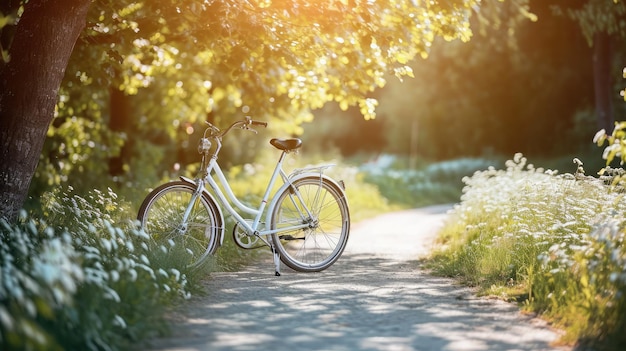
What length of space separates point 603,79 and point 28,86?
1575 cm

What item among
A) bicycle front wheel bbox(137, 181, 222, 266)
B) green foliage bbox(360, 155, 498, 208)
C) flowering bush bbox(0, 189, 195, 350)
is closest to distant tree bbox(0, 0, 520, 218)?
bicycle front wheel bbox(137, 181, 222, 266)

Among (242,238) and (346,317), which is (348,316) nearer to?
(346,317)

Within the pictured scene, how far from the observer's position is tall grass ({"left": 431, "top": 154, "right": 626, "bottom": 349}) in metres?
4.98

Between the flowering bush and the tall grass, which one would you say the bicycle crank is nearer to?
the flowering bush

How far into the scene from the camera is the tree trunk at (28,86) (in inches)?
285

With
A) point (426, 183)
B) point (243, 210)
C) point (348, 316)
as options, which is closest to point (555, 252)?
point (348, 316)

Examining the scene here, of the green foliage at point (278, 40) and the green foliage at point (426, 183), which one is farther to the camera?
the green foliage at point (426, 183)

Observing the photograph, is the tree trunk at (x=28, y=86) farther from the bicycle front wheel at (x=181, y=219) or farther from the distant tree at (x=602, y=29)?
the distant tree at (x=602, y=29)

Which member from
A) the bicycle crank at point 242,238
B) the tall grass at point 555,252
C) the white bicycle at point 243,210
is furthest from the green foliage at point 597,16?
the bicycle crank at point 242,238

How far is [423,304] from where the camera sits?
6.24m

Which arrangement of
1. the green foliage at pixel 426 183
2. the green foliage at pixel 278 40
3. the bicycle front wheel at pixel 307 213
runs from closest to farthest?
the bicycle front wheel at pixel 307 213 → the green foliage at pixel 278 40 → the green foliage at pixel 426 183

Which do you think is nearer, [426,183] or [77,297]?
[77,297]

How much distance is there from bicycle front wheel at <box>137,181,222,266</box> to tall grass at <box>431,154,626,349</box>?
2.42m

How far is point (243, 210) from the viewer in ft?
25.2
